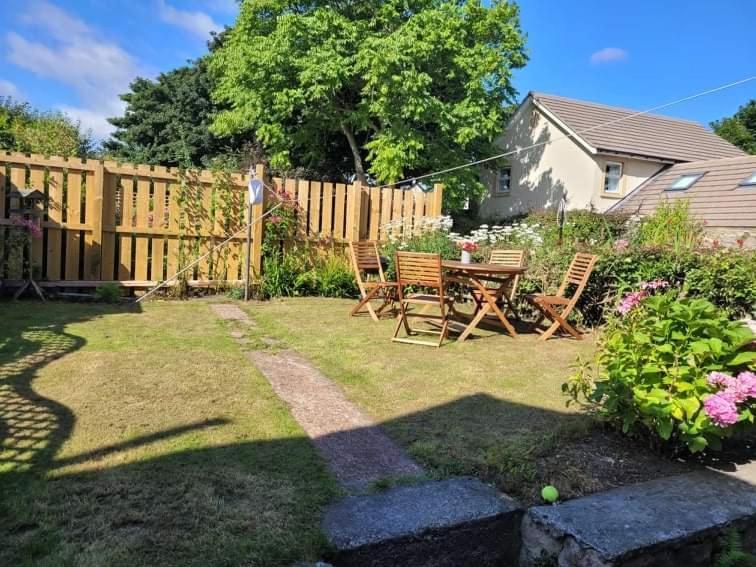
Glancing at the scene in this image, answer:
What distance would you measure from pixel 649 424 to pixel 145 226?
6.73m

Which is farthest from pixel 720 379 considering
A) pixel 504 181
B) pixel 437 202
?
pixel 504 181

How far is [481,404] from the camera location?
139 inches

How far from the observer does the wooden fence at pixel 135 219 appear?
6652 mm

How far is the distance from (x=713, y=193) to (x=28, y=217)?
16099mm

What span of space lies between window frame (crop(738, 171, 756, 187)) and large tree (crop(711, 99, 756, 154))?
64.3 ft

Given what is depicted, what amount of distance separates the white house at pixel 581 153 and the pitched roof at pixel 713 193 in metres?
0.70

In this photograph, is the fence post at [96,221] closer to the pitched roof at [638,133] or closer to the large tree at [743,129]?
the pitched roof at [638,133]

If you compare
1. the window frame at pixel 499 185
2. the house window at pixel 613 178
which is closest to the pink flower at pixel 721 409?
the house window at pixel 613 178

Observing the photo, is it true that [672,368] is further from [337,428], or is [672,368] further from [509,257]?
[509,257]

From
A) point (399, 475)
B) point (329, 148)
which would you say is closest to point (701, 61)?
point (329, 148)

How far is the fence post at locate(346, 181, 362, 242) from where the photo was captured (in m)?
8.69

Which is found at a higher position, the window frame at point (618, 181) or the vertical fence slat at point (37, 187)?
the window frame at point (618, 181)

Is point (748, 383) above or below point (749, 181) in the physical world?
below

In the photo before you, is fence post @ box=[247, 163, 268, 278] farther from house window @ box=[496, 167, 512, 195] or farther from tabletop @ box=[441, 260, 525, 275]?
house window @ box=[496, 167, 512, 195]
